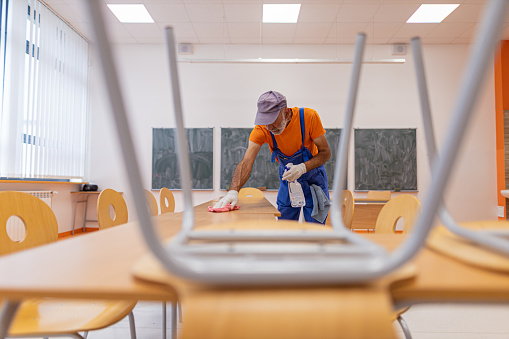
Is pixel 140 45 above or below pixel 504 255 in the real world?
above

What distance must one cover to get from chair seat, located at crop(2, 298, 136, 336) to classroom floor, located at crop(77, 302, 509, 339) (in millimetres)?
738

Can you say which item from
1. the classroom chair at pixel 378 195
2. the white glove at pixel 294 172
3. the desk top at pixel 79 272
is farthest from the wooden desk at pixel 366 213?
the desk top at pixel 79 272

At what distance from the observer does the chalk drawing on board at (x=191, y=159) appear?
5.40 metres

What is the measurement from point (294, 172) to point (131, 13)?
13.6 feet

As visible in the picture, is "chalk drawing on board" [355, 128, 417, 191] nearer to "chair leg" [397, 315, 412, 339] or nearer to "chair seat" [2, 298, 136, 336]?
"chair leg" [397, 315, 412, 339]

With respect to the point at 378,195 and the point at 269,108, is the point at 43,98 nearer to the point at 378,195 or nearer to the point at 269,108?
the point at 269,108

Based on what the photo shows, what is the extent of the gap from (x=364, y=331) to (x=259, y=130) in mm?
1996

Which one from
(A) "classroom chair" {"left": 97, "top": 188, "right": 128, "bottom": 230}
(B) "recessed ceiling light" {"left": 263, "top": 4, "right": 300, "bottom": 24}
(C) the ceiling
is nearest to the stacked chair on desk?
(A) "classroom chair" {"left": 97, "top": 188, "right": 128, "bottom": 230}

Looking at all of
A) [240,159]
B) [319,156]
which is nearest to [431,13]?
[240,159]

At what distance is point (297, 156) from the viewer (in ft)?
7.16

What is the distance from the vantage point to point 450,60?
5547mm

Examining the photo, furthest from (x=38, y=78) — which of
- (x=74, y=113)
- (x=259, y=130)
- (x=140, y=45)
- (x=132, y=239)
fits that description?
(x=132, y=239)

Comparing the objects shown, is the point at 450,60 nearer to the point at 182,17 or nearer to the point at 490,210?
the point at 490,210

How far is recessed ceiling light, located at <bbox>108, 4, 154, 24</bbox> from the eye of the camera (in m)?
4.51
